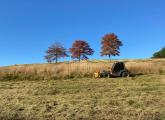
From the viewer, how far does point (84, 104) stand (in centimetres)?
1289

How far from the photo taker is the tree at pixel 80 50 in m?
81.8

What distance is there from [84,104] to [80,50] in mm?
69066

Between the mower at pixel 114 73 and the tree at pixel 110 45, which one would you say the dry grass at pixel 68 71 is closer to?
the mower at pixel 114 73

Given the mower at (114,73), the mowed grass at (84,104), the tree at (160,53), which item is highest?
the tree at (160,53)

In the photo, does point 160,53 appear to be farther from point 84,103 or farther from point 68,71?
point 84,103

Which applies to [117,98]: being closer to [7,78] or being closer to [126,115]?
[126,115]

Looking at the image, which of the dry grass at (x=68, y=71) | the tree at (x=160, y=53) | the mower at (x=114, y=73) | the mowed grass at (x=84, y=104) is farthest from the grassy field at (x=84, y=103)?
the tree at (x=160, y=53)

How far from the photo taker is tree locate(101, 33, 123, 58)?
266 ft

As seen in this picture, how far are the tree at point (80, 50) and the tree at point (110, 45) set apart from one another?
112 inches

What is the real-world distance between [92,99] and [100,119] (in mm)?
2707

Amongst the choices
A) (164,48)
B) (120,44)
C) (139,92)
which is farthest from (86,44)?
(139,92)

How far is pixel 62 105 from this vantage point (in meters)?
12.8

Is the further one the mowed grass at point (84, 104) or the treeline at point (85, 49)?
the treeline at point (85, 49)

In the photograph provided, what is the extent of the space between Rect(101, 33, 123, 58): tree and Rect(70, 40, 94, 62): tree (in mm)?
2841
